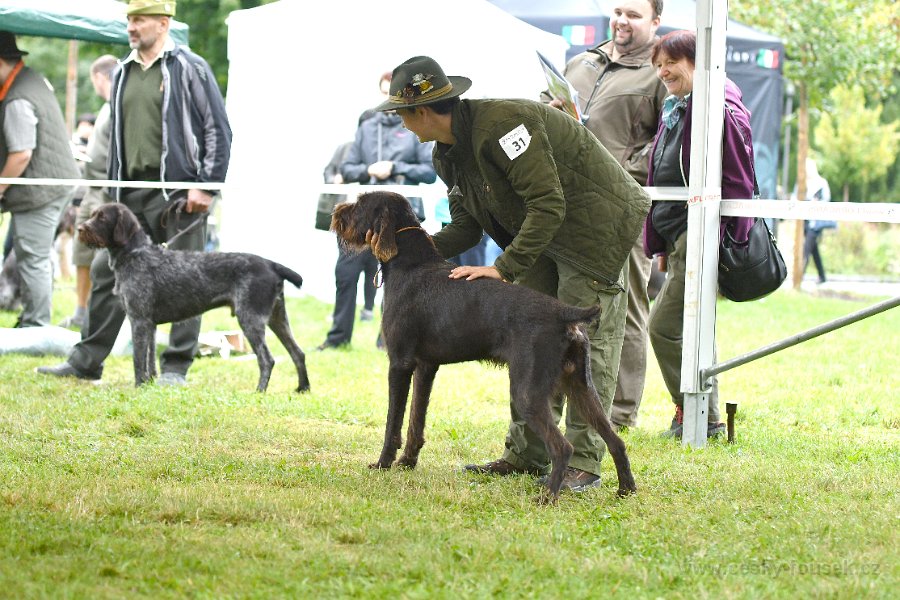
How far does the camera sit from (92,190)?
34.6ft

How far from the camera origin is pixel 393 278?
5012 millimetres

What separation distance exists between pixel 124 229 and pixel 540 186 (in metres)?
4.11

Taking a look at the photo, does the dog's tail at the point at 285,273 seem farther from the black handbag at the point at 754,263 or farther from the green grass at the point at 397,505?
the black handbag at the point at 754,263

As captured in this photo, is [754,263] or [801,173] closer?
[754,263]

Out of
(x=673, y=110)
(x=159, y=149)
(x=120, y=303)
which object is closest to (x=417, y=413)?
(x=673, y=110)

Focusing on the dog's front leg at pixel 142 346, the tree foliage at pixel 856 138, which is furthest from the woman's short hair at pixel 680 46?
the tree foliage at pixel 856 138

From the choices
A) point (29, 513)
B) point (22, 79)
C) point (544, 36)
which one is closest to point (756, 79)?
point (544, 36)

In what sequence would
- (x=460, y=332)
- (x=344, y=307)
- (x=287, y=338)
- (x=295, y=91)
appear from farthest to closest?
(x=295, y=91), (x=344, y=307), (x=287, y=338), (x=460, y=332)

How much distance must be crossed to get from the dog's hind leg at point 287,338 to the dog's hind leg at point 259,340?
177 millimetres

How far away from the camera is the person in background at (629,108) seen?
21.4 feet

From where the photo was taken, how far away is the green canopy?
10.6m

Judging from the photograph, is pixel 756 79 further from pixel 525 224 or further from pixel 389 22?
pixel 525 224

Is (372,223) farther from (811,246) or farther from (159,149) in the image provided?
(811,246)

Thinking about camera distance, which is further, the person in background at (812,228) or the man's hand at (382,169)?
the person in background at (812,228)
